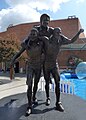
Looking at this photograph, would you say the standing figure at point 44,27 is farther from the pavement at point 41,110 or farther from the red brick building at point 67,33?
the red brick building at point 67,33

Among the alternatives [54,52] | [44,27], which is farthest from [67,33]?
[54,52]

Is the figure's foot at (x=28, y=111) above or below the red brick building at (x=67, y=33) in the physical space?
below

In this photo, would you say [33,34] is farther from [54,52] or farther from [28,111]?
[28,111]

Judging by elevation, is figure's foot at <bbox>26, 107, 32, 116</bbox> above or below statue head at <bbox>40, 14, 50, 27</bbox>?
below

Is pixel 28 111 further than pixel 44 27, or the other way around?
pixel 44 27

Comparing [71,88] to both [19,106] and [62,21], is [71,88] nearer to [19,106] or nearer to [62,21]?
[19,106]

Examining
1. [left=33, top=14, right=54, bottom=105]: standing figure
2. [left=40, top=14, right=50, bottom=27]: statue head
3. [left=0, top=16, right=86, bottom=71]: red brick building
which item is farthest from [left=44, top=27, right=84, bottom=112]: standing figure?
[left=0, top=16, right=86, bottom=71]: red brick building

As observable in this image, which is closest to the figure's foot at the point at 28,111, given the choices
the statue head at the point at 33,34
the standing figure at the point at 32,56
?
the standing figure at the point at 32,56

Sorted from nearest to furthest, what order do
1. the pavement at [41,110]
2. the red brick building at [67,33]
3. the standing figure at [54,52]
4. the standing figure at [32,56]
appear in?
the pavement at [41,110] < the standing figure at [32,56] < the standing figure at [54,52] < the red brick building at [67,33]

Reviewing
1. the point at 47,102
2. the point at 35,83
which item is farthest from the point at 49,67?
the point at 47,102

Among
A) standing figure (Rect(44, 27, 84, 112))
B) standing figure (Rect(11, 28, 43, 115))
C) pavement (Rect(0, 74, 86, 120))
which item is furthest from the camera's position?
standing figure (Rect(44, 27, 84, 112))

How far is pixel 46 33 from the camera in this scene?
14.8 feet

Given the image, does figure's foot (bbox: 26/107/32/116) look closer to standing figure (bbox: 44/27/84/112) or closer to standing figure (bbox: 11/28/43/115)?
standing figure (bbox: 11/28/43/115)

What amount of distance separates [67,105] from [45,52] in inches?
51.8
